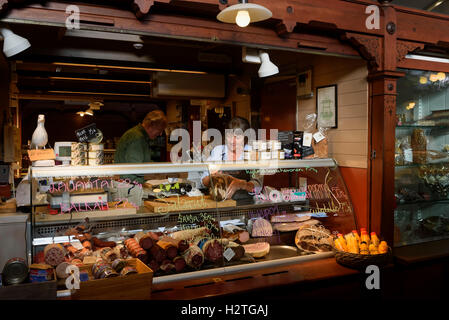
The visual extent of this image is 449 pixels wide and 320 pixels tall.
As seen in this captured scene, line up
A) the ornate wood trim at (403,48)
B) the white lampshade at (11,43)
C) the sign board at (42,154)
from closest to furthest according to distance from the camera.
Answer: the white lampshade at (11,43)
the sign board at (42,154)
the ornate wood trim at (403,48)

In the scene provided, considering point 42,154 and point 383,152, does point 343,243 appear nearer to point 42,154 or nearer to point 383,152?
point 383,152

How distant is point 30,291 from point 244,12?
2089mm

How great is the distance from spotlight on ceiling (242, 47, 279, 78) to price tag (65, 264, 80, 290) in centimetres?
219

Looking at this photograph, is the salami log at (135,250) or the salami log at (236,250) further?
the salami log at (236,250)

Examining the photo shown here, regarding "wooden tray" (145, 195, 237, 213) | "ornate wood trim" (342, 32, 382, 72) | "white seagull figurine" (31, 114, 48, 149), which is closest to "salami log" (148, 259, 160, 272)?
"wooden tray" (145, 195, 237, 213)

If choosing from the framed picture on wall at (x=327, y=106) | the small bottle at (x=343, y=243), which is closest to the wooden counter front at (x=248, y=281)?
the small bottle at (x=343, y=243)

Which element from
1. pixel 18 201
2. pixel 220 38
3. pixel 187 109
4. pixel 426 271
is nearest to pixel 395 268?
pixel 426 271

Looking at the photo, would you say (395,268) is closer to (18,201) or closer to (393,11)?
(393,11)

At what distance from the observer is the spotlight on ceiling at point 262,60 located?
11.3 ft

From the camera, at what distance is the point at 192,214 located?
3.31 m

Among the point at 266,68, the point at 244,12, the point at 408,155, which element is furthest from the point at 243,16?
the point at 408,155

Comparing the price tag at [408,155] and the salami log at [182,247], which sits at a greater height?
the price tag at [408,155]

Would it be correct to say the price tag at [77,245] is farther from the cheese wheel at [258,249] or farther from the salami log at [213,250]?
the cheese wheel at [258,249]

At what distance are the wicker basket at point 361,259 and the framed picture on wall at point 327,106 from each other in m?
1.43
